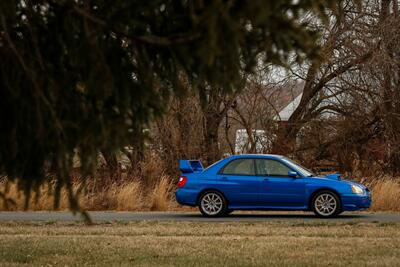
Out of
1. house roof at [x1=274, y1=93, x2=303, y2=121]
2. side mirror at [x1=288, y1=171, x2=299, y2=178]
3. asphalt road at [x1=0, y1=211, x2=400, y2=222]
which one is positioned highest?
house roof at [x1=274, y1=93, x2=303, y2=121]

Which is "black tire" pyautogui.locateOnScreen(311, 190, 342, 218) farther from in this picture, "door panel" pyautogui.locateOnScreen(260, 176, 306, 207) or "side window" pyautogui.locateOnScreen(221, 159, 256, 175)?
"side window" pyautogui.locateOnScreen(221, 159, 256, 175)

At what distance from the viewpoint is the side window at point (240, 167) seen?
18.8 m

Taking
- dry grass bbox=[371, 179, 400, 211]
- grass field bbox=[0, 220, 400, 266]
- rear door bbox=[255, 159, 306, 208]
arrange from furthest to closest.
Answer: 1. dry grass bbox=[371, 179, 400, 211]
2. rear door bbox=[255, 159, 306, 208]
3. grass field bbox=[0, 220, 400, 266]

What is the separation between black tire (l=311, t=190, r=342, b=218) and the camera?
1820cm

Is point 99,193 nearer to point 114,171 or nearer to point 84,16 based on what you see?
point 114,171

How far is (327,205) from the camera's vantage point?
60.0ft

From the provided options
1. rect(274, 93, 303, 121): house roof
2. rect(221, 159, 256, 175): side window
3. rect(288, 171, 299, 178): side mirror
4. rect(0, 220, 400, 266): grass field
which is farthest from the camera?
rect(274, 93, 303, 121): house roof

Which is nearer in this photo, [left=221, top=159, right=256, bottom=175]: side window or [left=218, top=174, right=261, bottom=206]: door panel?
[left=218, top=174, right=261, bottom=206]: door panel

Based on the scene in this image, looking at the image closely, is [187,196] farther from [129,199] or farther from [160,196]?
[129,199]

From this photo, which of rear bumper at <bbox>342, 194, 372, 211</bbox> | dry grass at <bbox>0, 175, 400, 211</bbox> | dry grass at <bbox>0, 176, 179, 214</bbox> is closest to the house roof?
dry grass at <bbox>0, 175, 400, 211</bbox>

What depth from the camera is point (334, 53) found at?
2727cm

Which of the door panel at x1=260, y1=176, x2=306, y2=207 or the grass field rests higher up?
the door panel at x1=260, y1=176, x2=306, y2=207

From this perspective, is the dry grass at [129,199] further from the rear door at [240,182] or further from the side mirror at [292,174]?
the side mirror at [292,174]

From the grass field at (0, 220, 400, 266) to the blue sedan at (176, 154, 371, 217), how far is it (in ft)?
6.43
